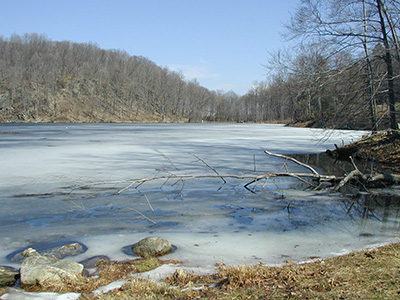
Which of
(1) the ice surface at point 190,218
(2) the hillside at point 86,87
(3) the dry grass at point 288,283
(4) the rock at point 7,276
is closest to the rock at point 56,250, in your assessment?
(1) the ice surface at point 190,218

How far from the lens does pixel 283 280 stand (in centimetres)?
335

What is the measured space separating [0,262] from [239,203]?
431 centimetres

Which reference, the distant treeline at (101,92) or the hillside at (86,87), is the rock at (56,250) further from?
the hillside at (86,87)

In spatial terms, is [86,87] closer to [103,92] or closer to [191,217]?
[103,92]

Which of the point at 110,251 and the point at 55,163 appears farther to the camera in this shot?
the point at 55,163

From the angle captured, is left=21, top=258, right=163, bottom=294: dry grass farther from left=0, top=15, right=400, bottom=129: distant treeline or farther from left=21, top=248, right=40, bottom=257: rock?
left=0, top=15, right=400, bottom=129: distant treeline

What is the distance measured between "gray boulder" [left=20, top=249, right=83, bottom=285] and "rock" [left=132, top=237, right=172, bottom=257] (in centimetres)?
78

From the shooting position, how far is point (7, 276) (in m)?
3.72

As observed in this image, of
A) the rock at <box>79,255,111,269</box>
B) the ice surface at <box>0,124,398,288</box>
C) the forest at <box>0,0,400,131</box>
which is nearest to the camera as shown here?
the rock at <box>79,255,111,269</box>

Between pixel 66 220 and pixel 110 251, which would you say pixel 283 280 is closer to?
pixel 110 251

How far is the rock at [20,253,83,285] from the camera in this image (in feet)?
11.8

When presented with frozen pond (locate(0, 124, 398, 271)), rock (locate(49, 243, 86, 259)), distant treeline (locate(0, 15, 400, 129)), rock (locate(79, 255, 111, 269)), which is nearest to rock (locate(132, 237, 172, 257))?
frozen pond (locate(0, 124, 398, 271))

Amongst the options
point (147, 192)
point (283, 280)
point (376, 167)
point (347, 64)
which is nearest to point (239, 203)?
point (147, 192)

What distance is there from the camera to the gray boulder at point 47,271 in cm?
360
